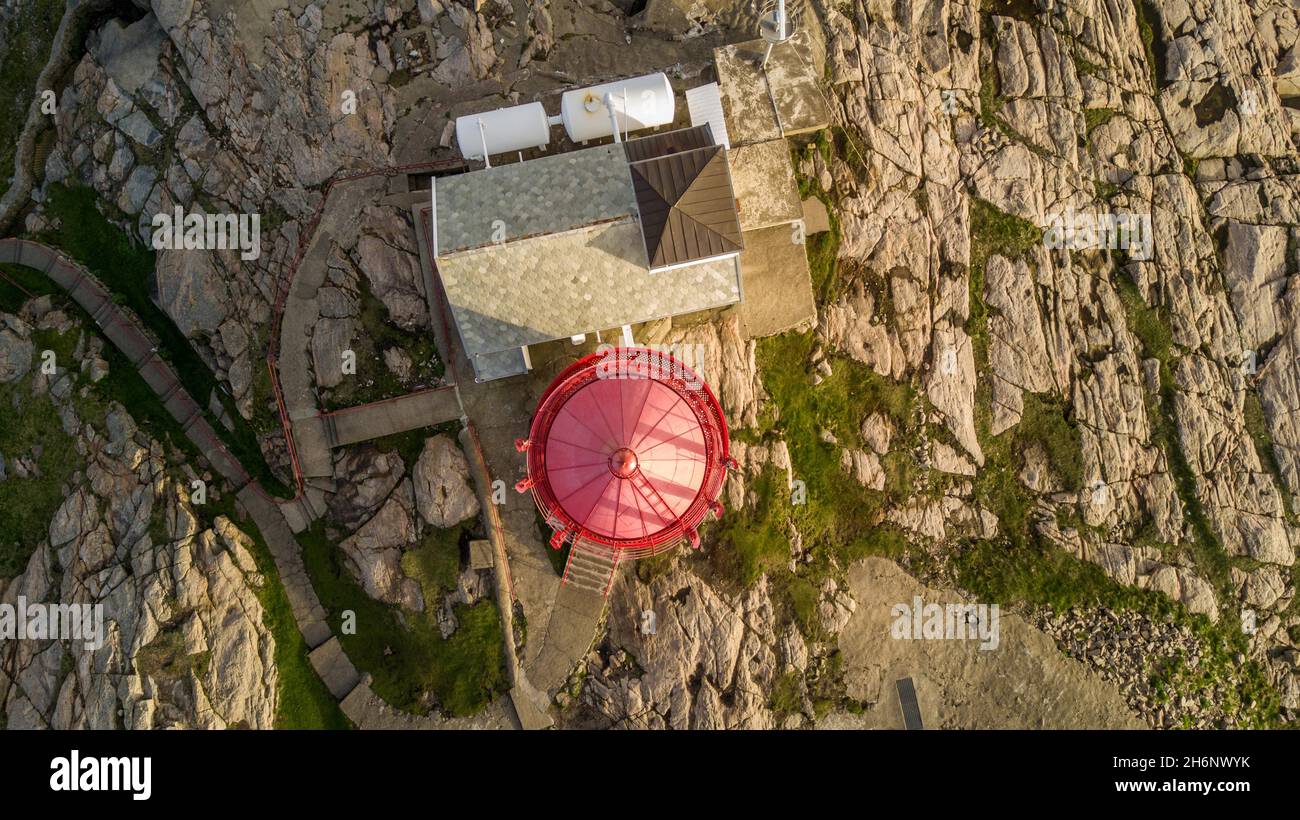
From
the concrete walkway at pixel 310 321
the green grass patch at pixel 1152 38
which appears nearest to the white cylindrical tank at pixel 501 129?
the concrete walkway at pixel 310 321

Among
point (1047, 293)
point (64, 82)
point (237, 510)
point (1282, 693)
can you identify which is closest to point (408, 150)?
point (237, 510)

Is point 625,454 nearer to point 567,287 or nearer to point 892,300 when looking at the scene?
point 567,287

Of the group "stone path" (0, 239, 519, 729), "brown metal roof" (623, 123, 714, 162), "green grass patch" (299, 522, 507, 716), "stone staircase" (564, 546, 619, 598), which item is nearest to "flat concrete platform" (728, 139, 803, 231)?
"brown metal roof" (623, 123, 714, 162)

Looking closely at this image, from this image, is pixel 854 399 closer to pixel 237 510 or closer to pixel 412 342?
pixel 412 342

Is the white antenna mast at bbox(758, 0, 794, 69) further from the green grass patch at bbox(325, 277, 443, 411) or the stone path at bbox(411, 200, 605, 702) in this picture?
the green grass patch at bbox(325, 277, 443, 411)

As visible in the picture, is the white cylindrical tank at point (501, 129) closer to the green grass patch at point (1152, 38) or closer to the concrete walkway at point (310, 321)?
the concrete walkway at point (310, 321)
